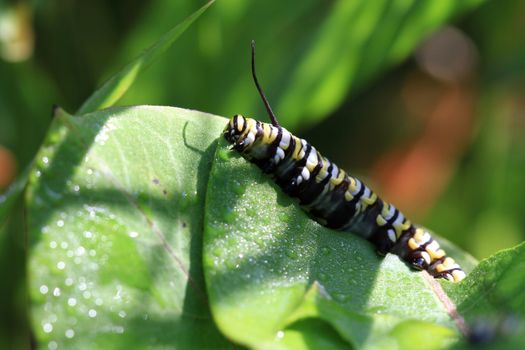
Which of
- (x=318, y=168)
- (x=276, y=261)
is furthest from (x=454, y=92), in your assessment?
(x=276, y=261)

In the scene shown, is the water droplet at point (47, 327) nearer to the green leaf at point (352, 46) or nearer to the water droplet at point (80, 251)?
the water droplet at point (80, 251)

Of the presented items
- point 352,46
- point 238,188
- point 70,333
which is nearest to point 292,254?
point 238,188

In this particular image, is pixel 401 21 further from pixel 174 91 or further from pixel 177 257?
pixel 177 257

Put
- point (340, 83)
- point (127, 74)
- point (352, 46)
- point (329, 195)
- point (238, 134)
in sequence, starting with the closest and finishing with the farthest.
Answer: point (127, 74)
point (238, 134)
point (329, 195)
point (352, 46)
point (340, 83)

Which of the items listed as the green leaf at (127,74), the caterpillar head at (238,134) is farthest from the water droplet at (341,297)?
the green leaf at (127,74)

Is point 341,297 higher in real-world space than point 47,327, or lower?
higher

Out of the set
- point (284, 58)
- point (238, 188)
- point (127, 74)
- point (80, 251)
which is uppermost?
point (127, 74)

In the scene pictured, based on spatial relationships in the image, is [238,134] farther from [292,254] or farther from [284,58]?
[284,58]
